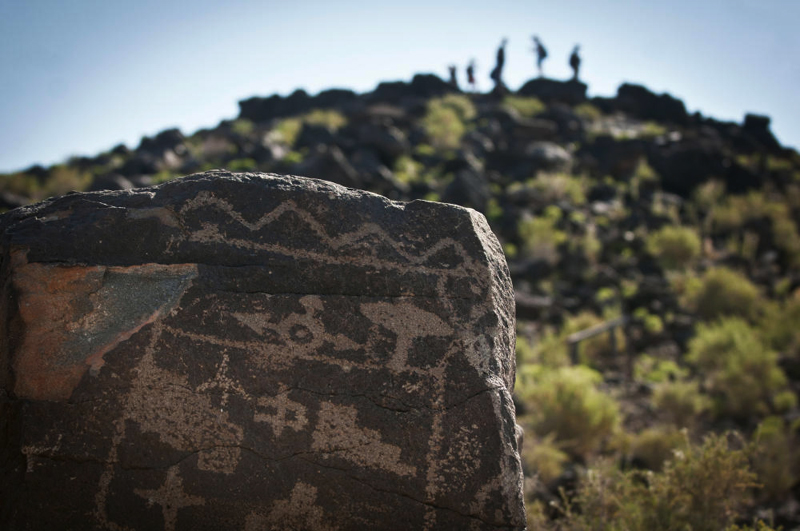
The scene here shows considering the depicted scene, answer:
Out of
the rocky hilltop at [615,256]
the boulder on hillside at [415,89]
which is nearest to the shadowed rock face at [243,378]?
the rocky hilltop at [615,256]

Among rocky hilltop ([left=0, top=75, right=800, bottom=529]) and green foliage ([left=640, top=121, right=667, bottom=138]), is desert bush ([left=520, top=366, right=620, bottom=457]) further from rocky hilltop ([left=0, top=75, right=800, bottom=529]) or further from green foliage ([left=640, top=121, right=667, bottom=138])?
green foliage ([left=640, top=121, right=667, bottom=138])

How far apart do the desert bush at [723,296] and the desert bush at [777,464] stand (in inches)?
158

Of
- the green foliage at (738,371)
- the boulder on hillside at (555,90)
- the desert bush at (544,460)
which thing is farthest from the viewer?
the boulder on hillside at (555,90)

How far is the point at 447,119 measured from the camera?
1942cm

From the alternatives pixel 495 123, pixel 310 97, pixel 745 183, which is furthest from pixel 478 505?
pixel 310 97

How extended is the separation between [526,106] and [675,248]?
12.5 meters

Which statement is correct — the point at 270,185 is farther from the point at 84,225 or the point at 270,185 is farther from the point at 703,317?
the point at 703,317

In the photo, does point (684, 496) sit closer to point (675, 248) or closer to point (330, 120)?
point (675, 248)

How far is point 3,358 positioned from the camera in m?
1.97

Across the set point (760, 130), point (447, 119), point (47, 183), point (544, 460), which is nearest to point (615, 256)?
point (544, 460)

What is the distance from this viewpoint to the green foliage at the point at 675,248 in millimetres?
11156

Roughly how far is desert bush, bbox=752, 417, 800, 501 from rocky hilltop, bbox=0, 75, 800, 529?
0.7 inches

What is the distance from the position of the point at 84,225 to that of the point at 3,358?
576 mm

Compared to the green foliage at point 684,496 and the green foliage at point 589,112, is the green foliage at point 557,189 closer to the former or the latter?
the green foliage at point 589,112
